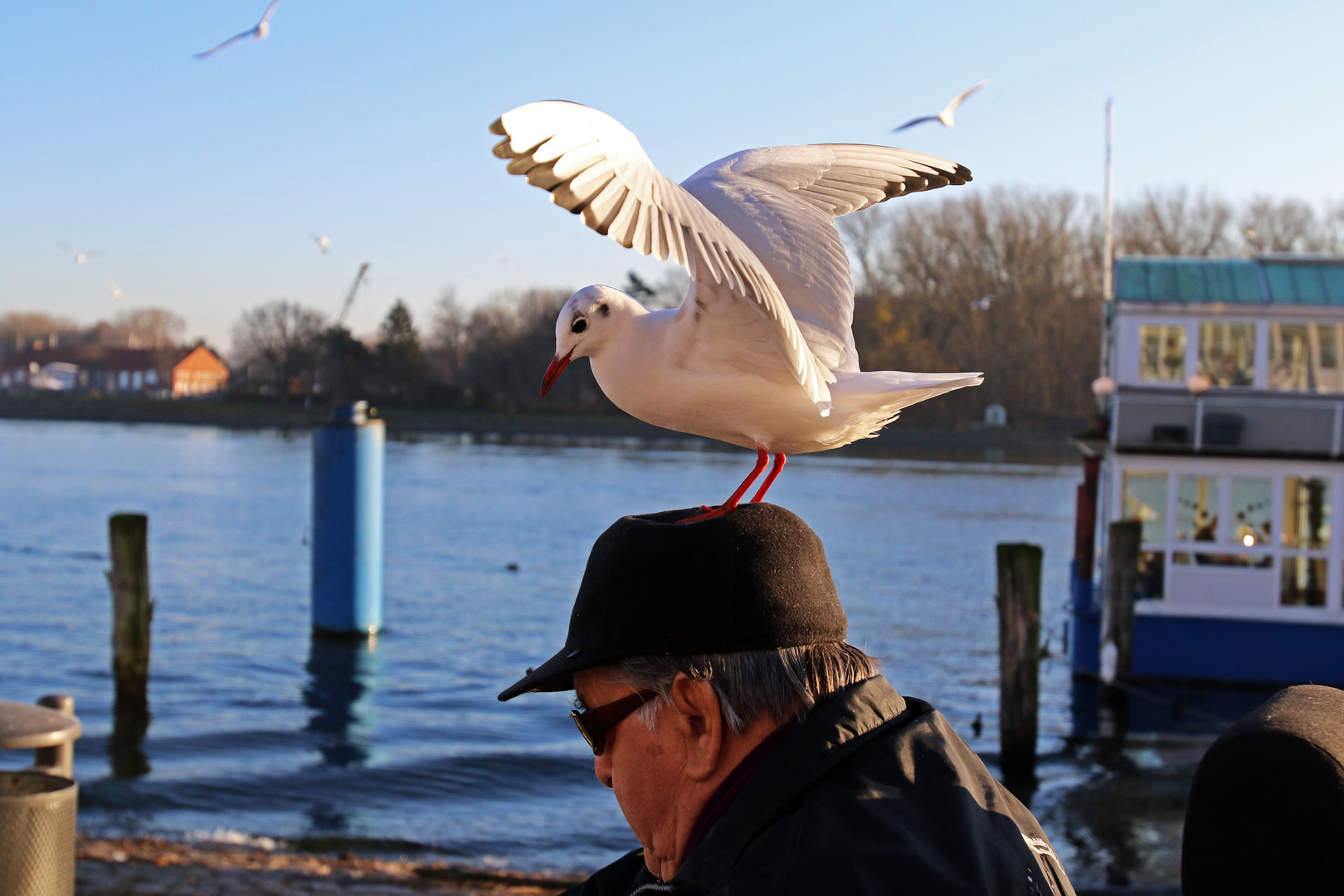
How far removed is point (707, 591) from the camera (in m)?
1.90

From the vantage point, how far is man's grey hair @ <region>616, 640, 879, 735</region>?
1.88 meters

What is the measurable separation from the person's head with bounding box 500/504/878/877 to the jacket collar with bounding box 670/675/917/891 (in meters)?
0.11

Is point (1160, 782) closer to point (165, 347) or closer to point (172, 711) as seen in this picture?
point (172, 711)

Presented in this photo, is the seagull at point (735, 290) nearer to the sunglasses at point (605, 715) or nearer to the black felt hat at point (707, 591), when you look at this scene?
the black felt hat at point (707, 591)

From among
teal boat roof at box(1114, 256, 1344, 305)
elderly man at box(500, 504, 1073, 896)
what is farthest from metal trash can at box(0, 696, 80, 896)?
teal boat roof at box(1114, 256, 1344, 305)

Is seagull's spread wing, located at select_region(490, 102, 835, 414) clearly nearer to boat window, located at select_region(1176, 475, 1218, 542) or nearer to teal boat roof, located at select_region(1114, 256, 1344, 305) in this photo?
boat window, located at select_region(1176, 475, 1218, 542)

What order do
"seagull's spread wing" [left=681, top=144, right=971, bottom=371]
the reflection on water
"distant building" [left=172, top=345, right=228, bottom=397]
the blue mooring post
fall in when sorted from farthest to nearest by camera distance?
1. "distant building" [left=172, top=345, right=228, bottom=397]
2. the blue mooring post
3. the reflection on water
4. "seagull's spread wing" [left=681, top=144, right=971, bottom=371]

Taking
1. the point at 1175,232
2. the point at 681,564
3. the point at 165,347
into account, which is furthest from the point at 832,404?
the point at 165,347

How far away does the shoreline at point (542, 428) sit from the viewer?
61062 millimetres

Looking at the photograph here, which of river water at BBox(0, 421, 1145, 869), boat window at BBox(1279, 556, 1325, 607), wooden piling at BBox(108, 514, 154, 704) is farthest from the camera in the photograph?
boat window at BBox(1279, 556, 1325, 607)

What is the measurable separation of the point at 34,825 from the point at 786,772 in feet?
15.4

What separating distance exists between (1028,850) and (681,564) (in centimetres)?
66

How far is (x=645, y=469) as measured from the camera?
52.8m

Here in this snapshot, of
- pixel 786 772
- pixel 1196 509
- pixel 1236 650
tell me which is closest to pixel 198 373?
pixel 1196 509
